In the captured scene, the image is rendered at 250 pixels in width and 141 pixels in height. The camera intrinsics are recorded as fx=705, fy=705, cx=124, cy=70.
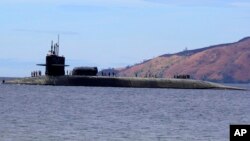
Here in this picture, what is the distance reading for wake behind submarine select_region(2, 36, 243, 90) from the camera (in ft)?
538

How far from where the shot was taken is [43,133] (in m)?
47.6

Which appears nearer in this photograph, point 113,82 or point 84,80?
point 84,80

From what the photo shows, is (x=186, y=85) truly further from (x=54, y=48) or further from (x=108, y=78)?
(x=54, y=48)

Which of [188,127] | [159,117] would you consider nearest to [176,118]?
[159,117]

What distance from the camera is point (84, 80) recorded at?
16875cm

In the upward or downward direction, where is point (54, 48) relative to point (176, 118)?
upward

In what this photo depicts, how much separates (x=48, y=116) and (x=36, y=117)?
1.73m

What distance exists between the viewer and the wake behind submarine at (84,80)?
16388 cm

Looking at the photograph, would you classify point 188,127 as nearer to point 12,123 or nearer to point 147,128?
point 147,128

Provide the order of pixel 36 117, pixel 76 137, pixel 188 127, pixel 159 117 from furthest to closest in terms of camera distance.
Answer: pixel 159 117, pixel 36 117, pixel 188 127, pixel 76 137

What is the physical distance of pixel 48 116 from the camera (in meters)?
64.8

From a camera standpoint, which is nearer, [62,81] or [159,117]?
[159,117]

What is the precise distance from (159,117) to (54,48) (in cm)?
10593

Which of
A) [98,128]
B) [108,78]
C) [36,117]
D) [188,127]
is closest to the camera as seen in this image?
[98,128]
